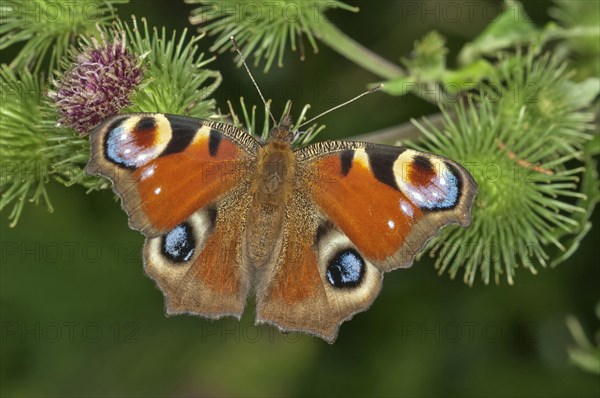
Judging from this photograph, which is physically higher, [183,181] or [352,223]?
[183,181]

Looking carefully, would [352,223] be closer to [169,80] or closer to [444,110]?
[444,110]

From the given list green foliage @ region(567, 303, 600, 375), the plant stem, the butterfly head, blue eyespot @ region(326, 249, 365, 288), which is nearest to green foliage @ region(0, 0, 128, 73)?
the plant stem

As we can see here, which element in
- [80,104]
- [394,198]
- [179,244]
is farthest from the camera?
[80,104]

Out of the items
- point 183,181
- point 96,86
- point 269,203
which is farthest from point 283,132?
point 96,86

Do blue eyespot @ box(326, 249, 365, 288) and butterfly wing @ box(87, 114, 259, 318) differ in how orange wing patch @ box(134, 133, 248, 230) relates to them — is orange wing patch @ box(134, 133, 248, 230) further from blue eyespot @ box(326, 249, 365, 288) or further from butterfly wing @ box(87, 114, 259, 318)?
blue eyespot @ box(326, 249, 365, 288)

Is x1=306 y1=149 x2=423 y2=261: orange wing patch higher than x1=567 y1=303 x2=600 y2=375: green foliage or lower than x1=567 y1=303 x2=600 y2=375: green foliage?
higher

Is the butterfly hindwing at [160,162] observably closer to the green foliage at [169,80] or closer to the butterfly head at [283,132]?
the butterfly head at [283,132]
